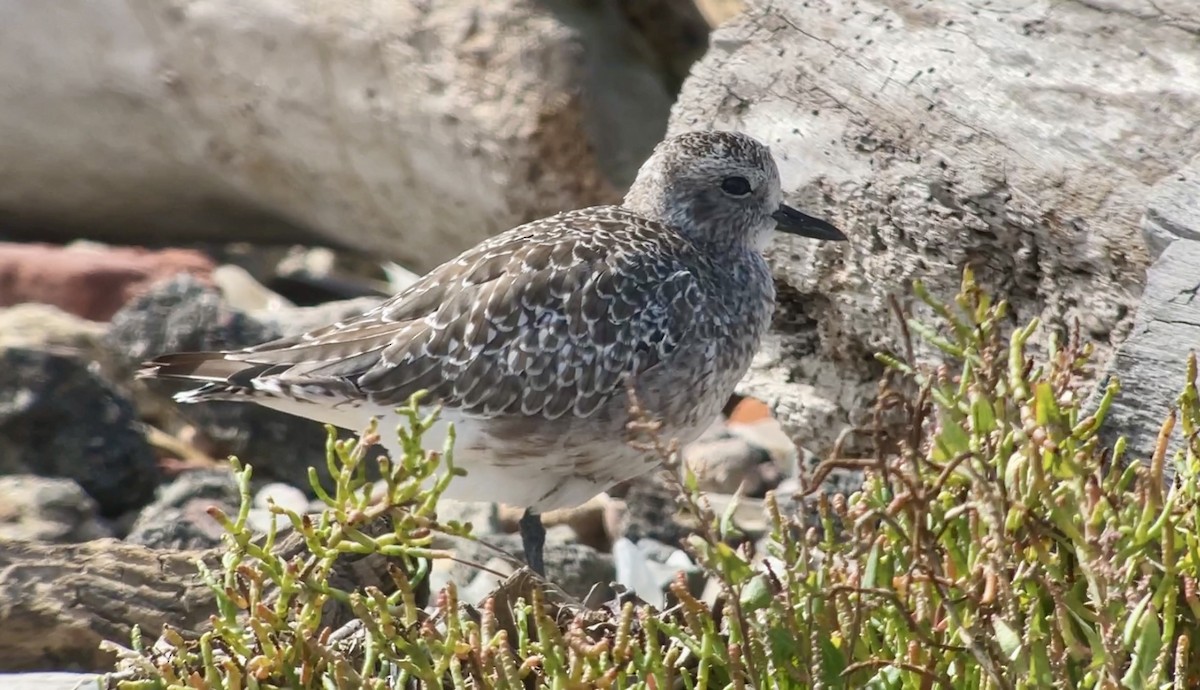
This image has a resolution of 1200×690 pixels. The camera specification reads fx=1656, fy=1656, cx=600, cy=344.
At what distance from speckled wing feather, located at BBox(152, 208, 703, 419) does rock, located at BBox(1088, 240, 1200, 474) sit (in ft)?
4.91

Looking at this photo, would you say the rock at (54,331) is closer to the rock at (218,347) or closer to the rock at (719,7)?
the rock at (218,347)

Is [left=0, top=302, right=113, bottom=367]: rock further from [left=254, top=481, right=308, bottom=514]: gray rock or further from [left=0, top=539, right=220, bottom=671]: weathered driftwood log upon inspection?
[left=0, top=539, right=220, bottom=671]: weathered driftwood log

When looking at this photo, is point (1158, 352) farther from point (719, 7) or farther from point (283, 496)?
point (719, 7)

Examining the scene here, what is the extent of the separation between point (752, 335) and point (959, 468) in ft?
6.86

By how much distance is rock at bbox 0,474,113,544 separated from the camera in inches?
244

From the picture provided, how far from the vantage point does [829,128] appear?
5.43m

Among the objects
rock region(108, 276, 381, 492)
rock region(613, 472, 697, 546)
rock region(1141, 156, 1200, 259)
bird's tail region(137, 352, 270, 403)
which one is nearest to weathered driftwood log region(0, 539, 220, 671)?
bird's tail region(137, 352, 270, 403)

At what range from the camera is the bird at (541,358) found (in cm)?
520

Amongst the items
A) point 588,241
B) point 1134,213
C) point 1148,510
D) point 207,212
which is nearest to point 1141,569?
point 1148,510

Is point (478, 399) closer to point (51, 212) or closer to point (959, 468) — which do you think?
point (959, 468)

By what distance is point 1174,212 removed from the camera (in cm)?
432

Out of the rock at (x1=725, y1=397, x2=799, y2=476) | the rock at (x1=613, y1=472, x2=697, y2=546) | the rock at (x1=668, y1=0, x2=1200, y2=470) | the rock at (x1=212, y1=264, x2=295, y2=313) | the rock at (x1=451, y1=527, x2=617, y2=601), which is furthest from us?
the rock at (x1=212, y1=264, x2=295, y2=313)

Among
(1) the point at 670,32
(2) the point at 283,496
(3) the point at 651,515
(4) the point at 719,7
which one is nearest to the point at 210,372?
(2) the point at 283,496

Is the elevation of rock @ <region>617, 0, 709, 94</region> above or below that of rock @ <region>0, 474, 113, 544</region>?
above
